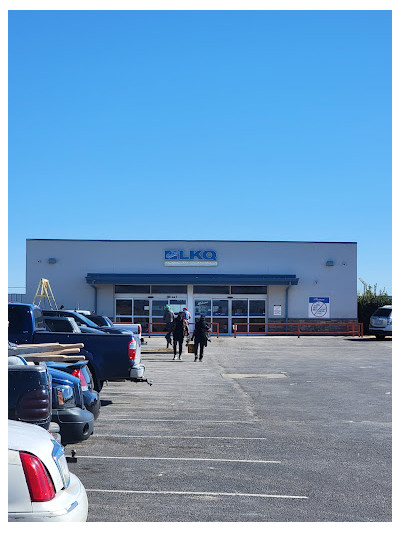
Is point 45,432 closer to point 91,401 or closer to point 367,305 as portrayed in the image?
point 91,401

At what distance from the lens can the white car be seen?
14.2ft

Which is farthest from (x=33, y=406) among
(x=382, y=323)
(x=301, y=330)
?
(x=301, y=330)

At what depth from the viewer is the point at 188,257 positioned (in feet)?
142

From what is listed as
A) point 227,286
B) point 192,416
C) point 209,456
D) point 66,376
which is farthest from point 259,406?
point 227,286

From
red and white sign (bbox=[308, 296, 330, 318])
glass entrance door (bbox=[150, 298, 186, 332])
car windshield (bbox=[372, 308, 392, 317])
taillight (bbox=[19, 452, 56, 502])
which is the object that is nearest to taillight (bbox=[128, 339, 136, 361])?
taillight (bbox=[19, 452, 56, 502])

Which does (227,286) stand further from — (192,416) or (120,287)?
→ (192,416)

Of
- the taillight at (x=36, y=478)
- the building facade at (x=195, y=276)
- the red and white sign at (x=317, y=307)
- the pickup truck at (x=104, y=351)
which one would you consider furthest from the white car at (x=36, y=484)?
the red and white sign at (x=317, y=307)

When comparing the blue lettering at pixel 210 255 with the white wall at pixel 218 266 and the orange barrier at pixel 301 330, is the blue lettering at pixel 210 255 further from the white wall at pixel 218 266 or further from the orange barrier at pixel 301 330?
the orange barrier at pixel 301 330

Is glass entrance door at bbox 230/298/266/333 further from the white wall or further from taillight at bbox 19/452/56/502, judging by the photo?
taillight at bbox 19/452/56/502

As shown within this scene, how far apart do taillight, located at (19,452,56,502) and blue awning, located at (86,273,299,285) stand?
37.6 metres

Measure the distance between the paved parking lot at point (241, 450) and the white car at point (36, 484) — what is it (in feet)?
6.54

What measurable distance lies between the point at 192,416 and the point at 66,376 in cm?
460

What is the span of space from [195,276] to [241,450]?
32.6 metres
